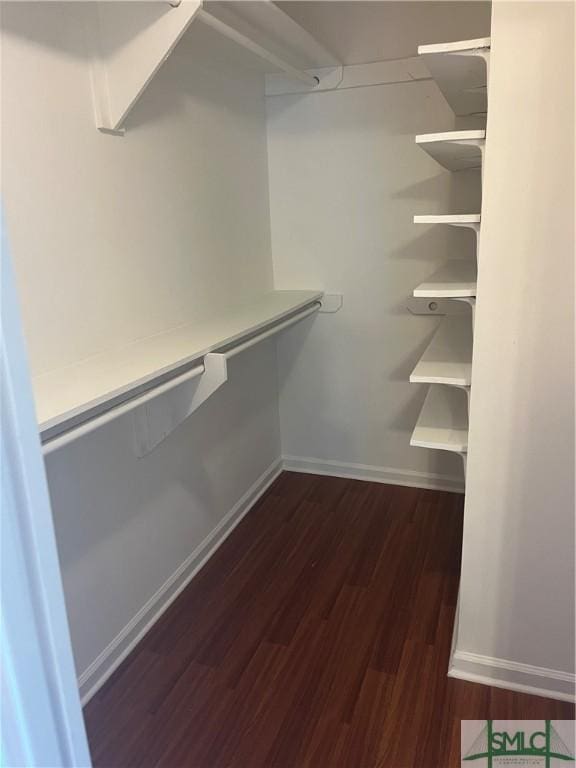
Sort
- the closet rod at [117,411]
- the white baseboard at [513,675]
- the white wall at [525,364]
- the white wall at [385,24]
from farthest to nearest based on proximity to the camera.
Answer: the white wall at [385,24] → the white baseboard at [513,675] → the white wall at [525,364] → the closet rod at [117,411]

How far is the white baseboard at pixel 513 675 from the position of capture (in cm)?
163

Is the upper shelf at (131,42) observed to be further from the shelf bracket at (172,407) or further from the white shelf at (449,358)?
the white shelf at (449,358)

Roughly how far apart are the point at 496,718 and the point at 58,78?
2.06 m

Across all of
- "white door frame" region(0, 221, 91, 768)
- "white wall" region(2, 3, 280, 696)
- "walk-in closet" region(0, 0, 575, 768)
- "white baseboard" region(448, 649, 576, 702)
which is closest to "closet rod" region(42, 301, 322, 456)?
"walk-in closet" region(0, 0, 575, 768)

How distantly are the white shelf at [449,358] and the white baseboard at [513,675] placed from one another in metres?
0.83

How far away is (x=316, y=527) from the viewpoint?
2.53 metres

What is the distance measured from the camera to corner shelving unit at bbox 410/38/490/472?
1.40 m

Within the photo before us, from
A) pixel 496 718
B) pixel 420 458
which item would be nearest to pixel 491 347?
pixel 496 718

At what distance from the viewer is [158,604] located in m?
2.02

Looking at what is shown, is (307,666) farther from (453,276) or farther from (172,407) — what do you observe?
(453,276)

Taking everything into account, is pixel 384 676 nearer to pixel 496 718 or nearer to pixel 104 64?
pixel 496 718

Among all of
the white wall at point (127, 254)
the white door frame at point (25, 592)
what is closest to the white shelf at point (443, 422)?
the white wall at point (127, 254)

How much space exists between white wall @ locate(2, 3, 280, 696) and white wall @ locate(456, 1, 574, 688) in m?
1.04

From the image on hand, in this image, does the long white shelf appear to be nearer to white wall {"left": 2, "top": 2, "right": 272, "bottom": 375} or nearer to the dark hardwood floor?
white wall {"left": 2, "top": 2, "right": 272, "bottom": 375}
